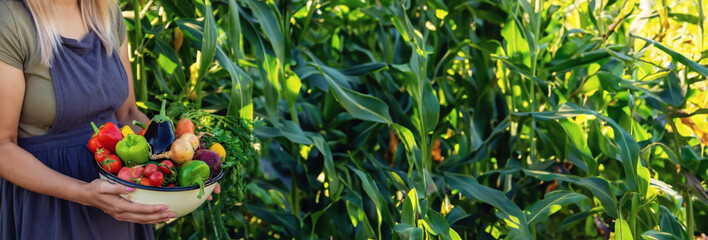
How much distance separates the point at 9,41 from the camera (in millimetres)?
959

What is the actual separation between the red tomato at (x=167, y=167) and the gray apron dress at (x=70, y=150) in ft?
0.59

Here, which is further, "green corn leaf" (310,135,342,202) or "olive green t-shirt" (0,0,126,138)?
"green corn leaf" (310,135,342,202)

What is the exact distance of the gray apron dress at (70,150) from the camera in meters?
1.05

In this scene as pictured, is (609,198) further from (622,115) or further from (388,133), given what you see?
(388,133)

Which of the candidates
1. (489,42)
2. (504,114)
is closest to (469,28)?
(489,42)

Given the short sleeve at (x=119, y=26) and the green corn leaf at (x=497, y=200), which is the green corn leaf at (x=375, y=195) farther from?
the short sleeve at (x=119, y=26)

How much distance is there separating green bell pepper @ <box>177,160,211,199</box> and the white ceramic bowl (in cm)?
1

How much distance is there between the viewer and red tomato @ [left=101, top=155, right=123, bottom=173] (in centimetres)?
98

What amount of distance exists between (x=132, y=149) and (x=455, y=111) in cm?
103

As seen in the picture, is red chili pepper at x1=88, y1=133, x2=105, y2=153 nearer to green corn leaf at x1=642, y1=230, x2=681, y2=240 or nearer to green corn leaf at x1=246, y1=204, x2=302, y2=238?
green corn leaf at x1=246, y1=204, x2=302, y2=238

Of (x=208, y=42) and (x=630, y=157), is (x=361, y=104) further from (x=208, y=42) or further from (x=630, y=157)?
(x=630, y=157)

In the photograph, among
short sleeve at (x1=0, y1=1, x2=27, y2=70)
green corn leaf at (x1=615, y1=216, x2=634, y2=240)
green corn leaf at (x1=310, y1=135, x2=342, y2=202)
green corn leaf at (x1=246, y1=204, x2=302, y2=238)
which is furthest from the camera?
green corn leaf at (x1=246, y1=204, x2=302, y2=238)

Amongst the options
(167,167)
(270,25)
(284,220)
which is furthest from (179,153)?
(284,220)

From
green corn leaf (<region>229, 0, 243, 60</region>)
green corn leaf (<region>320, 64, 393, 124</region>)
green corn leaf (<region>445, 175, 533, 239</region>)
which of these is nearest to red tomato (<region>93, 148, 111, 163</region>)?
green corn leaf (<region>229, 0, 243, 60</region>)
